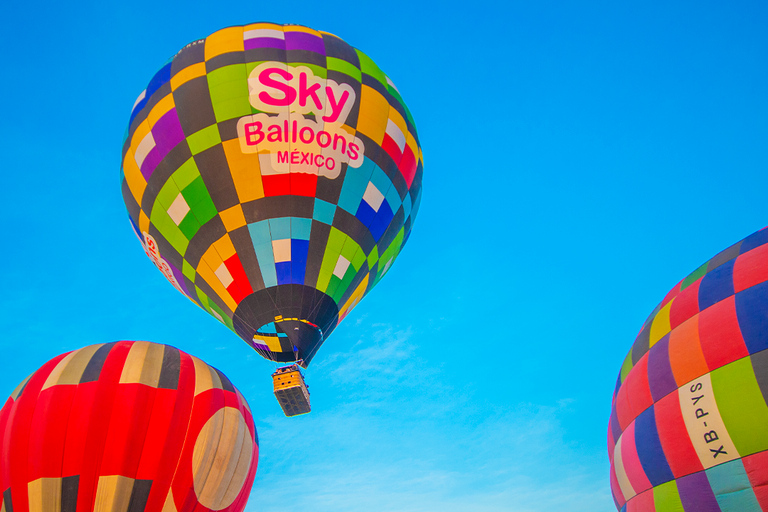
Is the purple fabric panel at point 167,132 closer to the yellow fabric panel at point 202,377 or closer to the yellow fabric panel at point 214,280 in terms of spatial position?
the yellow fabric panel at point 214,280

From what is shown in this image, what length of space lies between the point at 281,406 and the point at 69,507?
10.3 feet

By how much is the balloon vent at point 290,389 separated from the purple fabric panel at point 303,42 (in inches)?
198

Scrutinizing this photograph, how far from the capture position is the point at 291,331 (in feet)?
28.3

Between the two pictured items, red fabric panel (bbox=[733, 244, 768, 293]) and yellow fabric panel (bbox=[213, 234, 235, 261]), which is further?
yellow fabric panel (bbox=[213, 234, 235, 261])

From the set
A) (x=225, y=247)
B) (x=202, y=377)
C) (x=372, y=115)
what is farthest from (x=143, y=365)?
(x=372, y=115)

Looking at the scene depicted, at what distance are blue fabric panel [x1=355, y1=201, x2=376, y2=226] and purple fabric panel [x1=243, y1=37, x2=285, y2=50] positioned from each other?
9.51 ft

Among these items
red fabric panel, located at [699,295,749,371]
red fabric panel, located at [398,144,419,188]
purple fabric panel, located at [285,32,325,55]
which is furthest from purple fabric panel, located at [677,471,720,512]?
purple fabric panel, located at [285,32,325,55]

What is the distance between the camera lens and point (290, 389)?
327 inches

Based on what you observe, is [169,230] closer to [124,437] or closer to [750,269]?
[124,437]

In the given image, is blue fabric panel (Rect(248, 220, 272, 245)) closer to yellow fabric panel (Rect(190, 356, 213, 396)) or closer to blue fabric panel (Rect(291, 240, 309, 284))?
blue fabric panel (Rect(291, 240, 309, 284))

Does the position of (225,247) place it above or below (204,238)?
below

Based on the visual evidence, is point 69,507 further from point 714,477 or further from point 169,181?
point 714,477

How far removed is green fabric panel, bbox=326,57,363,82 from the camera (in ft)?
31.8

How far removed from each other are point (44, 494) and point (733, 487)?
6.46 meters
